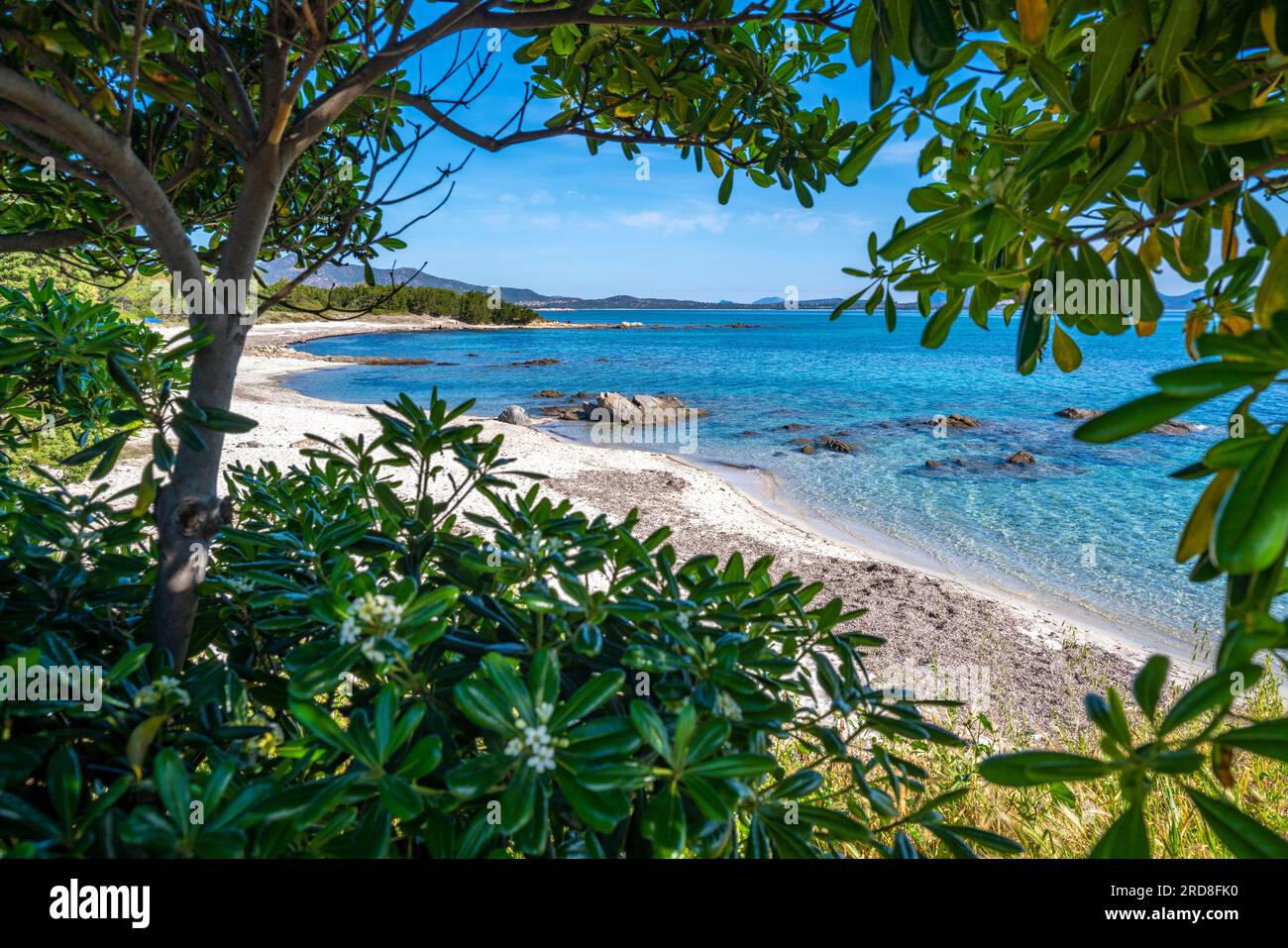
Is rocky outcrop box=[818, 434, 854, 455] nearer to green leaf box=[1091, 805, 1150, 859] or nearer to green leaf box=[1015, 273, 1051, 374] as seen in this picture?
green leaf box=[1015, 273, 1051, 374]

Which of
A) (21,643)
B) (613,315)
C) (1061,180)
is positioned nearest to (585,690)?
(1061,180)

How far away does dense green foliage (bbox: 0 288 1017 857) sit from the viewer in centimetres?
70

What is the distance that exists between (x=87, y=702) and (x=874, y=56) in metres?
1.35

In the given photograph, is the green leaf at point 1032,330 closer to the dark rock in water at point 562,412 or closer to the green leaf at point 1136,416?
the green leaf at point 1136,416

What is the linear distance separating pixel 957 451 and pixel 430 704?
16.9 meters

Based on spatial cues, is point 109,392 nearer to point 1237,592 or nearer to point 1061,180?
point 1061,180

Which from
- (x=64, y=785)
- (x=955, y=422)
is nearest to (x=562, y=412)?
(x=955, y=422)

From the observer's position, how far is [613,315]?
120 metres

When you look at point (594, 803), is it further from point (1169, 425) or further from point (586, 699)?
point (1169, 425)

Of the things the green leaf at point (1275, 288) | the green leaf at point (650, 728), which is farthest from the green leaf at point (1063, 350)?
the green leaf at point (650, 728)

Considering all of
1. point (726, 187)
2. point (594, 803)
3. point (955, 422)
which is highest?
point (726, 187)

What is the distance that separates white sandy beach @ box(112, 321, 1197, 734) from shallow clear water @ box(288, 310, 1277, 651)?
1.21m

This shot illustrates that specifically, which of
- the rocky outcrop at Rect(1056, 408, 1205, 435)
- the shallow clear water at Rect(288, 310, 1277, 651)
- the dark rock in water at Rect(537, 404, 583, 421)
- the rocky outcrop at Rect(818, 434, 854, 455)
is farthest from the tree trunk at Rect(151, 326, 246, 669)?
the rocky outcrop at Rect(1056, 408, 1205, 435)

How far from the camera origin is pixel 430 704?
899 mm
